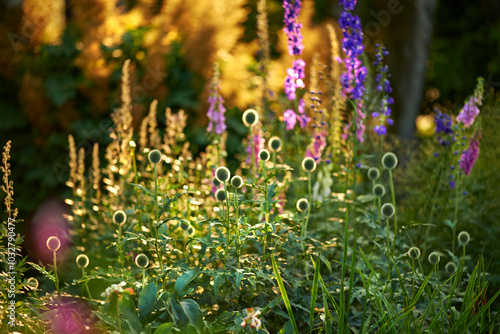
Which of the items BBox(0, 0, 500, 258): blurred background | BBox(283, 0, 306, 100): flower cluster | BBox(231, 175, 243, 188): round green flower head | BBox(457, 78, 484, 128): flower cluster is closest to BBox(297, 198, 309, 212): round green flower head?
BBox(231, 175, 243, 188): round green flower head

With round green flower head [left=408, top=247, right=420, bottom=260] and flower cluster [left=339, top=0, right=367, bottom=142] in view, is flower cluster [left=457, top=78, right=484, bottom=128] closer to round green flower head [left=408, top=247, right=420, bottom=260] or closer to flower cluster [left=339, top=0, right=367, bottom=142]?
flower cluster [left=339, top=0, right=367, bottom=142]

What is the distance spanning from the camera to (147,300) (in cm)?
213

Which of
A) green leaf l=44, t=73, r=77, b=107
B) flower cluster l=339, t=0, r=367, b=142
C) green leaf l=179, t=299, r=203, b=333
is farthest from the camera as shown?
green leaf l=44, t=73, r=77, b=107

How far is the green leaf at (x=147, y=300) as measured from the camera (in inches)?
83.9

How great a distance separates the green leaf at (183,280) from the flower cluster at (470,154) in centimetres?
193

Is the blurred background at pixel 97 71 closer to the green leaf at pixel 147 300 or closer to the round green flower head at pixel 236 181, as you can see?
the round green flower head at pixel 236 181

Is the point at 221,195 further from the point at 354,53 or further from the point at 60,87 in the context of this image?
the point at 60,87

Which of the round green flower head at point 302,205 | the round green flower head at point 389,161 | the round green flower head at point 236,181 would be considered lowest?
the round green flower head at point 302,205

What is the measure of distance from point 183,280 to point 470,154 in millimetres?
2026

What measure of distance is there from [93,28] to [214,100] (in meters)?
2.98

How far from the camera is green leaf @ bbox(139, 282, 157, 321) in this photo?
6.99 feet

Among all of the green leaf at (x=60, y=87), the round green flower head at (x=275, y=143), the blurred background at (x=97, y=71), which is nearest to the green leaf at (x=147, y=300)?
the round green flower head at (x=275, y=143)

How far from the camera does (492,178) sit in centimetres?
419

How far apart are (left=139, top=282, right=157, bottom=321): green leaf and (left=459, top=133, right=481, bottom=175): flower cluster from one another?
2.08m
